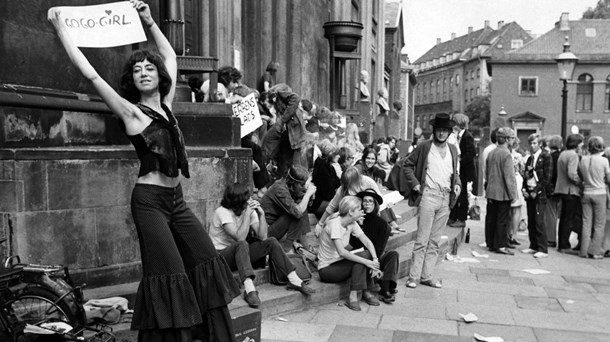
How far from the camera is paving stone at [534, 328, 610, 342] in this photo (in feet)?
20.4

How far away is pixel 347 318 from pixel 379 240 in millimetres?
1172

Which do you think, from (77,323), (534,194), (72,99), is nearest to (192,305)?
(77,323)

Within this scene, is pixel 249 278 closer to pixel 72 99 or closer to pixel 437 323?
pixel 437 323

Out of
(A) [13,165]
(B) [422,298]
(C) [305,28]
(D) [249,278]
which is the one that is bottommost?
(B) [422,298]

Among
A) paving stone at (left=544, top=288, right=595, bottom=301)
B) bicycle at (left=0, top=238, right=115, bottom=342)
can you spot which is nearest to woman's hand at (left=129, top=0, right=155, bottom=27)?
bicycle at (left=0, top=238, right=115, bottom=342)

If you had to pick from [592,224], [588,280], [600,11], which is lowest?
[588,280]

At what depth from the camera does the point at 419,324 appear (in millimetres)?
6535

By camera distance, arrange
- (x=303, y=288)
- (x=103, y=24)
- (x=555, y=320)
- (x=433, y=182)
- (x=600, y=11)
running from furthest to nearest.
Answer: (x=600, y=11) < (x=433, y=182) < (x=555, y=320) < (x=303, y=288) < (x=103, y=24)

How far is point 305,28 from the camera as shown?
17469 mm

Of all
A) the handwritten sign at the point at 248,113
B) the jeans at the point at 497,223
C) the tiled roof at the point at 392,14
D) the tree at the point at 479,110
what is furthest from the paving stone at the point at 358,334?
the tree at the point at 479,110

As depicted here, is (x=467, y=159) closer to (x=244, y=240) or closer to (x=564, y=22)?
(x=244, y=240)

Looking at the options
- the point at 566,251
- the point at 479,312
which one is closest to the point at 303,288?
the point at 479,312

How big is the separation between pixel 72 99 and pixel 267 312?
2780mm

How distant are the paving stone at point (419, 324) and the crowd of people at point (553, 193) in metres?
4.52
